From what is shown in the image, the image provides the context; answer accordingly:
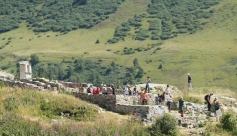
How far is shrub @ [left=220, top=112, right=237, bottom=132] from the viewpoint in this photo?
124 ft

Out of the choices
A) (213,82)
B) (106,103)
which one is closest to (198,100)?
(106,103)

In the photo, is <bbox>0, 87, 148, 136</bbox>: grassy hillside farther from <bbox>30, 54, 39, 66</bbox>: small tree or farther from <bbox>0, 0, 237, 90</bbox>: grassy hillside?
<bbox>30, 54, 39, 66</bbox>: small tree

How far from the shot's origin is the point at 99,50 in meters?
174

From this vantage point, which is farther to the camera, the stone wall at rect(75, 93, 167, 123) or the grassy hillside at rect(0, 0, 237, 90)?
the grassy hillside at rect(0, 0, 237, 90)

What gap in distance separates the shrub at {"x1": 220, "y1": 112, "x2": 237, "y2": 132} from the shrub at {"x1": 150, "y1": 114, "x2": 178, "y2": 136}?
3639mm

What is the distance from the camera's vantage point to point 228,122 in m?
38.0

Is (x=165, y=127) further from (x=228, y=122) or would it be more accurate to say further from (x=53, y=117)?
(x=53, y=117)

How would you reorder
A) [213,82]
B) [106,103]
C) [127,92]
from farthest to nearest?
[213,82] → [127,92] → [106,103]

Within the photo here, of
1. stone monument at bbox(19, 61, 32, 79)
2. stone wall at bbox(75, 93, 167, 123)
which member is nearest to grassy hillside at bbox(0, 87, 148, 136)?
stone wall at bbox(75, 93, 167, 123)

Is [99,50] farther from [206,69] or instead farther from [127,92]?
[127,92]

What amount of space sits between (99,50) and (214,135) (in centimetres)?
13767

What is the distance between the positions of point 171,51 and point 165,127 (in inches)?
4941

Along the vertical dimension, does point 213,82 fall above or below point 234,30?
below

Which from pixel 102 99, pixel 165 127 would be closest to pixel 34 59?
pixel 102 99
